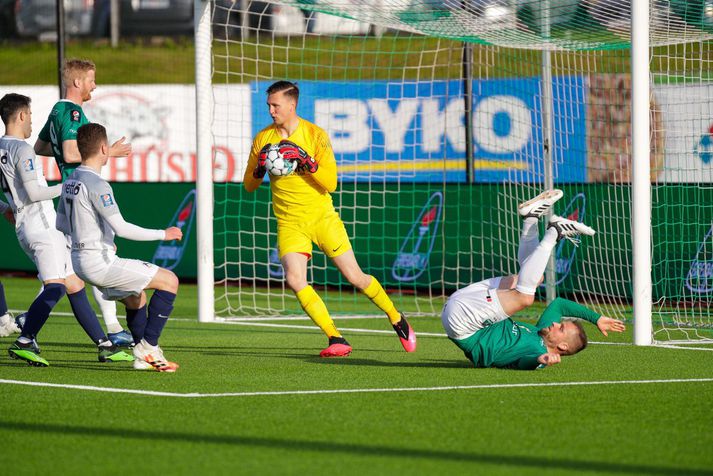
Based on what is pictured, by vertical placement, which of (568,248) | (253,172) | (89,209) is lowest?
(568,248)

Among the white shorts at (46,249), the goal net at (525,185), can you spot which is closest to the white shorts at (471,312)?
the goal net at (525,185)

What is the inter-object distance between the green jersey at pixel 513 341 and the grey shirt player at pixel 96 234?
232 centimetres

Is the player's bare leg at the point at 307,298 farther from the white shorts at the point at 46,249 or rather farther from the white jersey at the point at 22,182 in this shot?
the white jersey at the point at 22,182

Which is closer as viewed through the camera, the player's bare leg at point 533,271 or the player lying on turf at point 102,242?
the player lying on turf at point 102,242

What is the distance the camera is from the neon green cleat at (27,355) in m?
8.91

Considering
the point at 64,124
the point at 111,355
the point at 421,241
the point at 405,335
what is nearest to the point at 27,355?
the point at 111,355

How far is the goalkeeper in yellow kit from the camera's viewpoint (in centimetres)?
955

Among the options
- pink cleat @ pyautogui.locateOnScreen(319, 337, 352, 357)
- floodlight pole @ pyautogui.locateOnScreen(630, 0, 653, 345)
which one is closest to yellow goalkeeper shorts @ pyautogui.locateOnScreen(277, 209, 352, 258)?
pink cleat @ pyautogui.locateOnScreen(319, 337, 352, 357)

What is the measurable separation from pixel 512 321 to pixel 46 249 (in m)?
3.57

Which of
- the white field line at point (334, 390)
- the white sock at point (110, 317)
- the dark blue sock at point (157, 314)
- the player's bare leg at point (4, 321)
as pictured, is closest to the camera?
the white field line at point (334, 390)

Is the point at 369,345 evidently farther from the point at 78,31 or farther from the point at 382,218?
the point at 78,31

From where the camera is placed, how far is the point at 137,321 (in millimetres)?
8922

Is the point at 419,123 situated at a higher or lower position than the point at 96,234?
higher

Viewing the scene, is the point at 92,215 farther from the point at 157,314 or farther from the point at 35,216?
the point at 35,216
